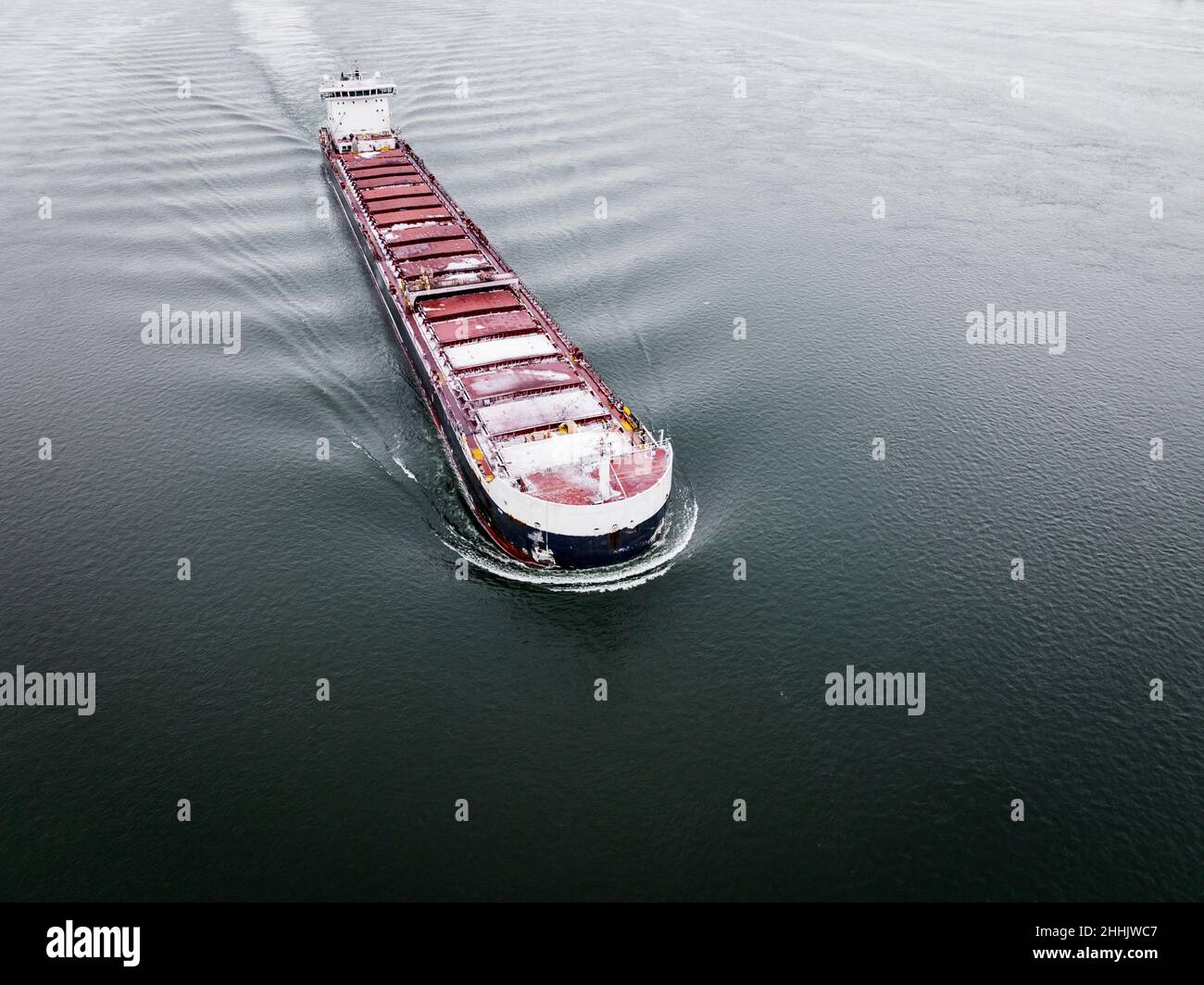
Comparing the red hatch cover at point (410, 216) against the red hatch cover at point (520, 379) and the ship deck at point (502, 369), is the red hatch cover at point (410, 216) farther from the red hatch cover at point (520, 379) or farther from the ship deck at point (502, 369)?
the red hatch cover at point (520, 379)

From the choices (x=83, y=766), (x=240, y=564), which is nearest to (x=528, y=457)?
(x=240, y=564)

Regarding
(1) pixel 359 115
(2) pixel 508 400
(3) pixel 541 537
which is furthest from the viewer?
(1) pixel 359 115

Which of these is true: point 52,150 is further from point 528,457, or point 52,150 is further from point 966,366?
point 966,366

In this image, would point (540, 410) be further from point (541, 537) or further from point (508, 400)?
point (541, 537)

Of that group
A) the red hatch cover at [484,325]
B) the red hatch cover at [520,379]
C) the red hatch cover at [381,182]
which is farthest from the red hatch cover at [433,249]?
the red hatch cover at [520,379]

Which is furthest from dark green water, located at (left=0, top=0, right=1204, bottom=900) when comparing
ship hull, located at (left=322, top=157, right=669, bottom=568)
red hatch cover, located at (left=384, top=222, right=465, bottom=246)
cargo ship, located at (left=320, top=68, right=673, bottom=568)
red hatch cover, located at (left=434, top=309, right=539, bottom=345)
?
red hatch cover, located at (left=434, top=309, right=539, bottom=345)

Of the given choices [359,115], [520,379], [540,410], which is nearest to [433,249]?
[520,379]

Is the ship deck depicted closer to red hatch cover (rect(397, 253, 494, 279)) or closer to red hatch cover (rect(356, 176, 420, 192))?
red hatch cover (rect(397, 253, 494, 279))
